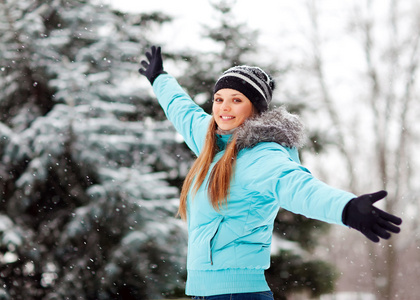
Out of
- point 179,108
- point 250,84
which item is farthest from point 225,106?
point 179,108

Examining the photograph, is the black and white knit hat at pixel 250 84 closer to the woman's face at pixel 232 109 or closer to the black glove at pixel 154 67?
the woman's face at pixel 232 109

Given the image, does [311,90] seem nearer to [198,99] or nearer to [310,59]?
[198,99]

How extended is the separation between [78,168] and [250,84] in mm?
4129

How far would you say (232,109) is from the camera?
6.73ft

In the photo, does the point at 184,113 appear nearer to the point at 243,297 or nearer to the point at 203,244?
the point at 203,244

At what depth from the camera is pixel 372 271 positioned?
11445 millimetres

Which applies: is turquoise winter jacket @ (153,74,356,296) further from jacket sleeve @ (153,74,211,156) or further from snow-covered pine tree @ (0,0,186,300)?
snow-covered pine tree @ (0,0,186,300)

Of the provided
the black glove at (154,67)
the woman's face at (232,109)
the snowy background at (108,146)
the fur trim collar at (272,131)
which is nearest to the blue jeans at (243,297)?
the fur trim collar at (272,131)

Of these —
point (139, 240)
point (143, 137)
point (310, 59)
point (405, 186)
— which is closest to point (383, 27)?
point (310, 59)

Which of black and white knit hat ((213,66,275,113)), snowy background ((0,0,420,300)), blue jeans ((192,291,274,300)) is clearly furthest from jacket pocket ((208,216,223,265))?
snowy background ((0,0,420,300))

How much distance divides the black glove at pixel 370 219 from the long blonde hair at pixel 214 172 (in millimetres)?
541

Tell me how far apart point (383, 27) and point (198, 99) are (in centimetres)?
714

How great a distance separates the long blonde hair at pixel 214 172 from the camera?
1765 millimetres

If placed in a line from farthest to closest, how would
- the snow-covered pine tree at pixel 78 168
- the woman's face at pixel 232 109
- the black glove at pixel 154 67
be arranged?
the snow-covered pine tree at pixel 78 168, the black glove at pixel 154 67, the woman's face at pixel 232 109
